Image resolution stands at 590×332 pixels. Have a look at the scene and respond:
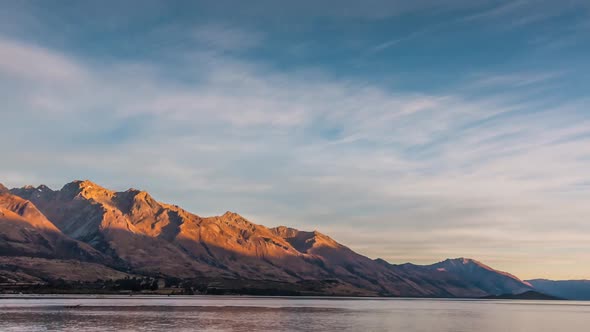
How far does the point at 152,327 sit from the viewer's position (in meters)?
136

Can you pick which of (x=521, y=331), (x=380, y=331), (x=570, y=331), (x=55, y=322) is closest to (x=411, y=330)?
→ (x=380, y=331)

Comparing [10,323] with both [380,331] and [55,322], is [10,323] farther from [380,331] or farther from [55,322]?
[380,331]

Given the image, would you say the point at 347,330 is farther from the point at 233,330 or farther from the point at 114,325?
the point at 114,325

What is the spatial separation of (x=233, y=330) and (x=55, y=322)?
46025 millimetres

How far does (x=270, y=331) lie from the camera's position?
131125 millimetres

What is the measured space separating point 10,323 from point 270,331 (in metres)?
60.5

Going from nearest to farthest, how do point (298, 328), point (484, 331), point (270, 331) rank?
point (270, 331) < point (298, 328) < point (484, 331)

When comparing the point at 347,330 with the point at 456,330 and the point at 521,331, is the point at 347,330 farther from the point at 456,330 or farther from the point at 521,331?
the point at 521,331

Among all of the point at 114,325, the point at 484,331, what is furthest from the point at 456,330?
the point at 114,325

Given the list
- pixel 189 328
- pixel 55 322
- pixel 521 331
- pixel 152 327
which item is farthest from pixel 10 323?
pixel 521 331

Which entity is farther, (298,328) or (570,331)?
(570,331)

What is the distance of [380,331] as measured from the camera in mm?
137875

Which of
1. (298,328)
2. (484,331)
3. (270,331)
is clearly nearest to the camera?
(270,331)

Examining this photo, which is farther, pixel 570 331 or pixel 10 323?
pixel 570 331
